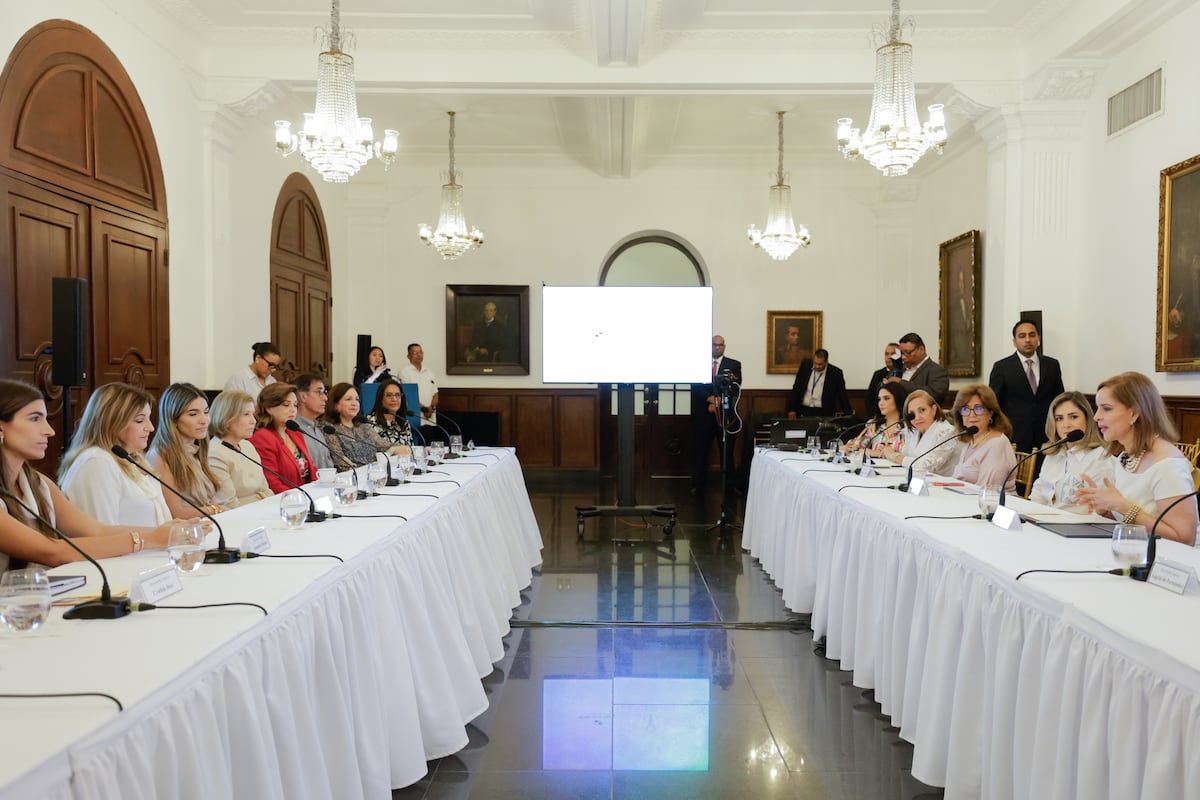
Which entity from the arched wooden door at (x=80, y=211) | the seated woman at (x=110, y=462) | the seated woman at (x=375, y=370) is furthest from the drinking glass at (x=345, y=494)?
the seated woman at (x=375, y=370)

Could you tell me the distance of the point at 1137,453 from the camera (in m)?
3.10

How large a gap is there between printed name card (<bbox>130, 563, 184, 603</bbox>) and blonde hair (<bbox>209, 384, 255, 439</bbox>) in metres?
1.90

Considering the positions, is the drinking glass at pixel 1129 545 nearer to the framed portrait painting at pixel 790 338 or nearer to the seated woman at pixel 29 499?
the seated woman at pixel 29 499

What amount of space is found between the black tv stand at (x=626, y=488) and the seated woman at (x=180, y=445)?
12.1ft

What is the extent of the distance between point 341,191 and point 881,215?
609 centimetres

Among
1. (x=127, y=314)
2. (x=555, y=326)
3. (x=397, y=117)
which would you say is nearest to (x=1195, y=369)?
(x=555, y=326)

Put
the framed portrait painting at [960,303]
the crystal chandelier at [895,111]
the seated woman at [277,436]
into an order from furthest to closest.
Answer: the framed portrait painting at [960,303] → the crystal chandelier at [895,111] → the seated woman at [277,436]

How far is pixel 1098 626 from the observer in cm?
179

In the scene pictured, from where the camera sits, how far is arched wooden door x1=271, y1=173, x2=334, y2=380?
805cm

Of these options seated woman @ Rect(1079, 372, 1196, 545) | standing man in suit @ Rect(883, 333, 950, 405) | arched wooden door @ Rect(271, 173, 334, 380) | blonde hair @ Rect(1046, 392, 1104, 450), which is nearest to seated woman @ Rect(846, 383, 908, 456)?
standing man in suit @ Rect(883, 333, 950, 405)

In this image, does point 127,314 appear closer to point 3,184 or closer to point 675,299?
point 3,184

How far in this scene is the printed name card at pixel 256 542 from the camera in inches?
94.2

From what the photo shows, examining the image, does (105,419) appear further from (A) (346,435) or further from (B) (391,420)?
(B) (391,420)

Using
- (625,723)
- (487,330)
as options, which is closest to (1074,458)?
(625,723)
